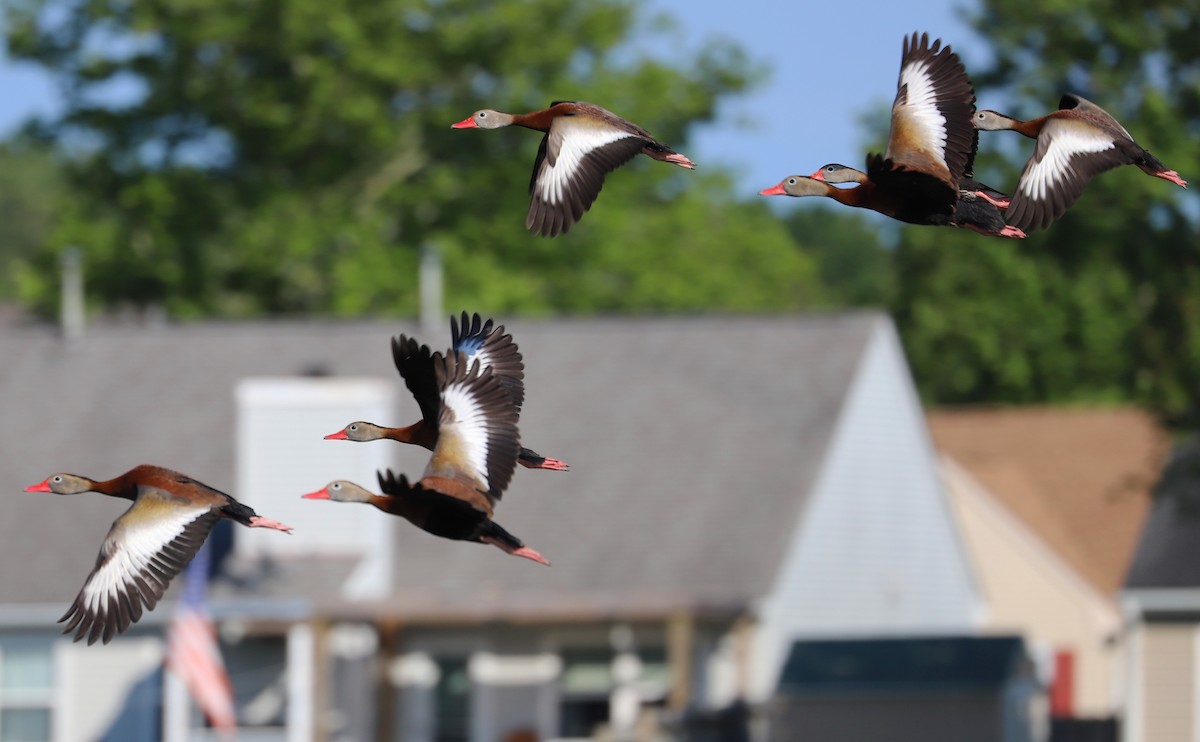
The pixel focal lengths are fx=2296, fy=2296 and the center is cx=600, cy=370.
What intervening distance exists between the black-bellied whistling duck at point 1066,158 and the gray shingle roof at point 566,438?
17.9m

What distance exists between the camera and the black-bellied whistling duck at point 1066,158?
5.89m

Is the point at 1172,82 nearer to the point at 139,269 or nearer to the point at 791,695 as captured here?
the point at 791,695

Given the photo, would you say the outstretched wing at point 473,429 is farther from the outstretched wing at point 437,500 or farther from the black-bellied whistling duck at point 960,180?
the black-bellied whistling duck at point 960,180

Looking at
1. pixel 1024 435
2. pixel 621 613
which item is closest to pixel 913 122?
pixel 621 613

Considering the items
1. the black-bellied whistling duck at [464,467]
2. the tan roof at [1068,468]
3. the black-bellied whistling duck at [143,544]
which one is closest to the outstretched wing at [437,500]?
the black-bellied whistling duck at [464,467]

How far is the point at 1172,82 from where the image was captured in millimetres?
21516

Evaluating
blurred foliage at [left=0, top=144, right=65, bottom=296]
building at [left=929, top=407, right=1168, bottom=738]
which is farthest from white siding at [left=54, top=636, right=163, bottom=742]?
blurred foliage at [left=0, top=144, right=65, bottom=296]

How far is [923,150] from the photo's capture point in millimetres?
6254

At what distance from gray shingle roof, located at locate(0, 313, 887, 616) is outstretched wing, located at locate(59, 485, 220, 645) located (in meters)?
17.2

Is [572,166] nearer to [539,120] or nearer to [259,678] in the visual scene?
[539,120]

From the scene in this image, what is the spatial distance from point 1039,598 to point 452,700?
47.7ft

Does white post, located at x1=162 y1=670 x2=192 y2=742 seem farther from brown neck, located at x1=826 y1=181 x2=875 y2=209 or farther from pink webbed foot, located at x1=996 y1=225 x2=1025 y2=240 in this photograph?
pink webbed foot, located at x1=996 y1=225 x2=1025 y2=240

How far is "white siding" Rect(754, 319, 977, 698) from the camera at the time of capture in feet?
84.3

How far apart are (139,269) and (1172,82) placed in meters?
21.3
